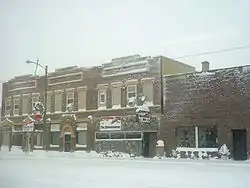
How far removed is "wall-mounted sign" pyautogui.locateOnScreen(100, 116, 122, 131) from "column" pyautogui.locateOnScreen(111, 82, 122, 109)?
9cm

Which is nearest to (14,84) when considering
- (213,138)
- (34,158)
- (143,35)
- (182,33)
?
(34,158)

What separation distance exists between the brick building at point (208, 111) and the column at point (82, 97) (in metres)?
0.71

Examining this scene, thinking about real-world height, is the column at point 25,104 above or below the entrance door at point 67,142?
above

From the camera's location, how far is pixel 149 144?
10.3ft

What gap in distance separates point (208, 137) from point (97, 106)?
0.91 meters

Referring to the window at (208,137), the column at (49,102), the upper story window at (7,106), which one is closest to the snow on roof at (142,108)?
the window at (208,137)

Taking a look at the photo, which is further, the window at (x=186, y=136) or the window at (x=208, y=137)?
the window at (x=186, y=136)

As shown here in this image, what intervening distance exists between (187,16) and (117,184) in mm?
1249

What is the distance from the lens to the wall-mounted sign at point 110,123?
3.29 metres

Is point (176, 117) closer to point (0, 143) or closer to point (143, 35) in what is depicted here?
point (143, 35)

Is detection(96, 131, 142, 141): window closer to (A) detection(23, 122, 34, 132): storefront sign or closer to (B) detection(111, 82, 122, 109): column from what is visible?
(B) detection(111, 82, 122, 109): column

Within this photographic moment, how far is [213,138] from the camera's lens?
2.84 meters

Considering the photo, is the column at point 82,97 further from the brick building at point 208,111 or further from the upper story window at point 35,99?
the brick building at point 208,111

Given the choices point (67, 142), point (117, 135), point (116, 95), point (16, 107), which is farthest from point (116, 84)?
point (16, 107)
